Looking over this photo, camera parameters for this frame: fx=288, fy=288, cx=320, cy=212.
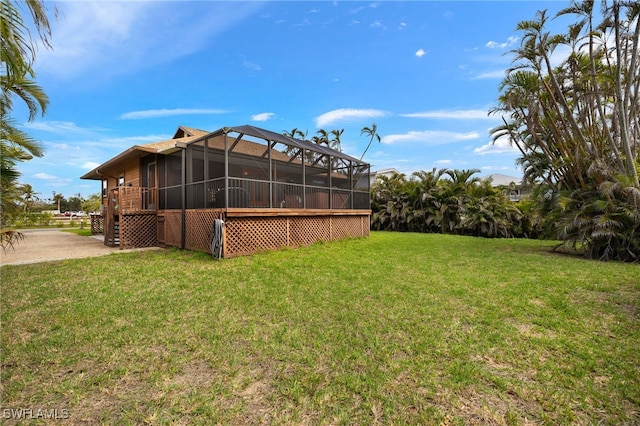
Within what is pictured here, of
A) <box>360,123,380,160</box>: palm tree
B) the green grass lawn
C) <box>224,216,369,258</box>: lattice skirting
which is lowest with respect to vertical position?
the green grass lawn

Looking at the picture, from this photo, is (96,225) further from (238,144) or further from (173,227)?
(238,144)

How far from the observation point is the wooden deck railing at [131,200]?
30.2 ft

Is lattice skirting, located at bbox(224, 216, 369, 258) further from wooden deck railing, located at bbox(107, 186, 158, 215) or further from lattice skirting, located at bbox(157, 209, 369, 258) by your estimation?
wooden deck railing, located at bbox(107, 186, 158, 215)

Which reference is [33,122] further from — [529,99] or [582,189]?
[582,189]

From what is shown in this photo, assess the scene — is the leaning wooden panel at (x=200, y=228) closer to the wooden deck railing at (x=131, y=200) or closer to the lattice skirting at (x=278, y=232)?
the lattice skirting at (x=278, y=232)

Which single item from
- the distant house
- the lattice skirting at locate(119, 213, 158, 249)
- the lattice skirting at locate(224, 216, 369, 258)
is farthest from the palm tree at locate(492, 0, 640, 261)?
the lattice skirting at locate(119, 213, 158, 249)

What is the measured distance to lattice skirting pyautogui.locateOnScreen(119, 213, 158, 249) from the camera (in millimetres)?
9133

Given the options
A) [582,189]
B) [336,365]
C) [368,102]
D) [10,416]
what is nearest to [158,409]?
[10,416]

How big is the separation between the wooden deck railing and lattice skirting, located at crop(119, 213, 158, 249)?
9.5 inches

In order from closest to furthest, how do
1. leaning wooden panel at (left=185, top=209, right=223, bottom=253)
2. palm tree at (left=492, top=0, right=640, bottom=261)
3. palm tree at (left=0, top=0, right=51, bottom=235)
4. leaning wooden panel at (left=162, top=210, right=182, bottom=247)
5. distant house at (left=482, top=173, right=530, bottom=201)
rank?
palm tree at (left=0, top=0, right=51, bottom=235) < palm tree at (left=492, top=0, right=640, bottom=261) < leaning wooden panel at (left=185, top=209, right=223, bottom=253) < leaning wooden panel at (left=162, top=210, right=182, bottom=247) < distant house at (left=482, top=173, right=530, bottom=201)

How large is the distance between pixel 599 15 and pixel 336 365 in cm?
1055

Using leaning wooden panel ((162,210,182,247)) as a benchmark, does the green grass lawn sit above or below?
below

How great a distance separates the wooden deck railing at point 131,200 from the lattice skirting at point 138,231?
0.79ft

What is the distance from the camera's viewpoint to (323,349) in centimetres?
261
